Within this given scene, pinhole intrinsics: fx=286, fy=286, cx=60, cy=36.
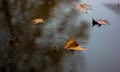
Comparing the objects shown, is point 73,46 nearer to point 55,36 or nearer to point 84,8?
point 55,36

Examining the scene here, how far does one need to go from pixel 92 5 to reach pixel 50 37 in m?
0.71

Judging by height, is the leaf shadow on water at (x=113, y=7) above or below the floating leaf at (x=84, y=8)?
below

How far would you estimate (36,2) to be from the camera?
7.29 feet

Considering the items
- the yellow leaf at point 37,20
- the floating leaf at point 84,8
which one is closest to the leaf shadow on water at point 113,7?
the floating leaf at point 84,8

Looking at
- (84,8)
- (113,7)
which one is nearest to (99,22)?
(84,8)

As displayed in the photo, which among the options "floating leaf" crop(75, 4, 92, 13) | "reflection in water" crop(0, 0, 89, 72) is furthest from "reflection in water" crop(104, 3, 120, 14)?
"reflection in water" crop(0, 0, 89, 72)

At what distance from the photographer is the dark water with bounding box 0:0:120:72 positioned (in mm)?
1413

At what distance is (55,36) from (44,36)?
66mm

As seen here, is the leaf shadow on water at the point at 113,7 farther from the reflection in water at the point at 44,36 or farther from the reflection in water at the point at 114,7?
the reflection in water at the point at 44,36

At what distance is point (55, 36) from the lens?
1701 millimetres

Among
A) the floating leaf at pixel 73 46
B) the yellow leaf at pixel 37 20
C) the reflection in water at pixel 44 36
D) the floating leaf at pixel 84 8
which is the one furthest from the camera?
the floating leaf at pixel 84 8

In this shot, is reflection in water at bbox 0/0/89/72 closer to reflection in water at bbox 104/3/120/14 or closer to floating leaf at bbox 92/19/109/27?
floating leaf at bbox 92/19/109/27

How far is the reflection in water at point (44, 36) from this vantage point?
55.2 inches

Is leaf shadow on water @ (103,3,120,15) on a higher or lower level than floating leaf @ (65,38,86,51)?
higher
